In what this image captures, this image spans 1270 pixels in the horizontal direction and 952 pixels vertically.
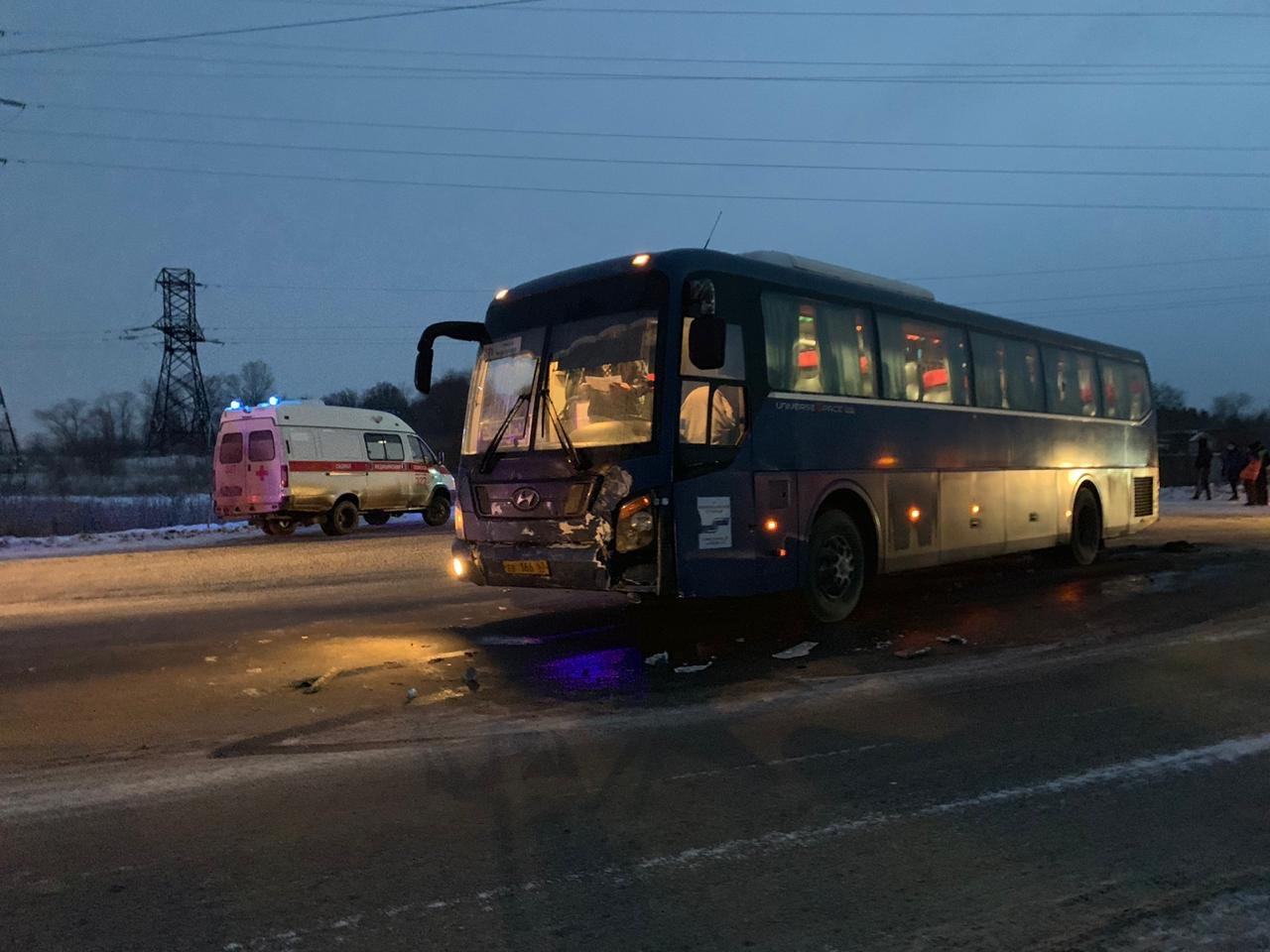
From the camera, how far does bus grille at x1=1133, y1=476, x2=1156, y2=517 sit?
16.6m

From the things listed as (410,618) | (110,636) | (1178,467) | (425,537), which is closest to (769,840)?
(410,618)

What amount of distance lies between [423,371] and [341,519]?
14.3m

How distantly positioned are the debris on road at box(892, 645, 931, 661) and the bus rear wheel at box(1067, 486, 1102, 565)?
7.00m

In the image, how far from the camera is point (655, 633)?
9.75m

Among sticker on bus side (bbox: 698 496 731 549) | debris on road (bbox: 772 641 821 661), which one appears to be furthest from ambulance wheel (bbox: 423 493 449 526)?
sticker on bus side (bbox: 698 496 731 549)

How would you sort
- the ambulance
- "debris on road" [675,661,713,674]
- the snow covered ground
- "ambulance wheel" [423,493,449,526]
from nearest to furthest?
"debris on road" [675,661,713,674], the snow covered ground, the ambulance, "ambulance wheel" [423,493,449,526]

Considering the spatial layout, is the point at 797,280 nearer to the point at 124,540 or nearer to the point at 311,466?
the point at 311,466


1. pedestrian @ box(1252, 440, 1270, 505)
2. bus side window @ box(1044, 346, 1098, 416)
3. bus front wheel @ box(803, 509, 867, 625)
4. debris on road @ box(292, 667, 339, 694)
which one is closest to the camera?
debris on road @ box(292, 667, 339, 694)

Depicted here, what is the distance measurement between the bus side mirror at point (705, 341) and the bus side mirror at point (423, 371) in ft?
10.8

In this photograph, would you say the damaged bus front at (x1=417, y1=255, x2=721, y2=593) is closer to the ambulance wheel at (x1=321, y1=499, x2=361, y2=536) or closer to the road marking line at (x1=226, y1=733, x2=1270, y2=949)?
the road marking line at (x1=226, y1=733, x2=1270, y2=949)

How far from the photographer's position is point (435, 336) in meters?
10.1

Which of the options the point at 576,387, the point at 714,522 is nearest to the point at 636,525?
the point at 714,522

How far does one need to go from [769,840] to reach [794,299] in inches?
248

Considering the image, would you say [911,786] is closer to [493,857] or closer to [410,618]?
[493,857]
